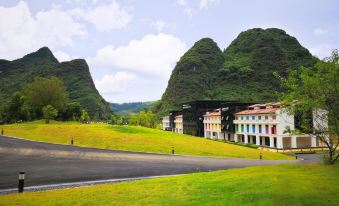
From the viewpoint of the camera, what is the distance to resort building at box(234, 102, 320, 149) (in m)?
62.7

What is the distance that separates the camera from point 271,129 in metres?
64.6

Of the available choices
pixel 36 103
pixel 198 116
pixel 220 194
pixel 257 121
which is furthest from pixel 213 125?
pixel 220 194

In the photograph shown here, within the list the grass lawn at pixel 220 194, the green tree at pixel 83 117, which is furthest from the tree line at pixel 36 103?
the grass lawn at pixel 220 194

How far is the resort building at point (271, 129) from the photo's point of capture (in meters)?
62.7

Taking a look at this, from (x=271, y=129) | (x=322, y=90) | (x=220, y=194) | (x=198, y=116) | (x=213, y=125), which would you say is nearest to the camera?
(x=220, y=194)

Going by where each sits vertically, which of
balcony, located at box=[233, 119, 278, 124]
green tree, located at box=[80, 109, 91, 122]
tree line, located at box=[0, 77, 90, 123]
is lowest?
balcony, located at box=[233, 119, 278, 124]

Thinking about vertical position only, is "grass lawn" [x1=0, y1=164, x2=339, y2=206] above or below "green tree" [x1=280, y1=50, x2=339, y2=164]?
below

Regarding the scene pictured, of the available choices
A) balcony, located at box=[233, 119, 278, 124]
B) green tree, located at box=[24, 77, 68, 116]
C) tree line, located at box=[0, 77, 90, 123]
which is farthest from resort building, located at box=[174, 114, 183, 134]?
green tree, located at box=[24, 77, 68, 116]

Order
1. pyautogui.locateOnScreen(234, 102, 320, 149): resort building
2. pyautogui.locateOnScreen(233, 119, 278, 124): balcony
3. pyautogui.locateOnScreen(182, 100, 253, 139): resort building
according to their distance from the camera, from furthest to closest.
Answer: pyautogui.locateOnScreen(182, 100, 253, 139): resort building < pyautogui.locateOnScreen(233, 119, 278, 124): balcony < pyautogui.locateOnScreen(234, 102, 320, 149): resort building

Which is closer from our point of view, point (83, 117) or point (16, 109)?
point (16, 109)

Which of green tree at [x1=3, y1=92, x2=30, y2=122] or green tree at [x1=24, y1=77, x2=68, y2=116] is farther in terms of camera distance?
green tree at [x1=3, y1=92, x2=30, y2=122]

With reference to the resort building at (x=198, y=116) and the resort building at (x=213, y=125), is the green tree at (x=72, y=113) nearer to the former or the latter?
the resort building at (x=198, y=116)

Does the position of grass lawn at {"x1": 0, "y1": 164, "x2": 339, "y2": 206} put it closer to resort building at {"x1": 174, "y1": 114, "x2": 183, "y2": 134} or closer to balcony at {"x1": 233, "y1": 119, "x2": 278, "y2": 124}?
balcony at {"x1": 233, "y1": 119, "x2": 278, "y2": 124}

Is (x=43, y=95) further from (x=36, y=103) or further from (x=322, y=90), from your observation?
(x=322, y=90)
